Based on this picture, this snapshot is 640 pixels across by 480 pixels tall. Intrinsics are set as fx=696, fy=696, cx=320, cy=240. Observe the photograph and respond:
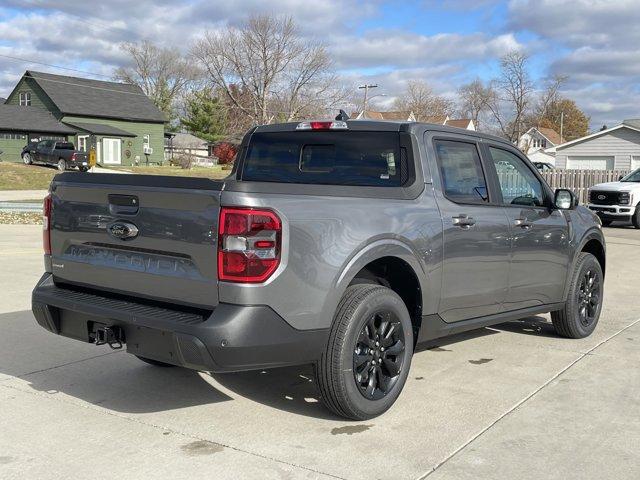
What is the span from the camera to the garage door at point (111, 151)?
51.6 metres

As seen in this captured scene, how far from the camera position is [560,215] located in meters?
6.07

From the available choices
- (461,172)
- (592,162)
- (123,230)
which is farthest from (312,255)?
(592,162)

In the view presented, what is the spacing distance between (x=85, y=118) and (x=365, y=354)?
171ft

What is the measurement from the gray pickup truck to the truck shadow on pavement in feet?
1.35

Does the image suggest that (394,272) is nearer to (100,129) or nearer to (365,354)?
(365,354)

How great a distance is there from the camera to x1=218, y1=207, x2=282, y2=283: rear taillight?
11.7 feet

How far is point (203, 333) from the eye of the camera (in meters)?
3.58

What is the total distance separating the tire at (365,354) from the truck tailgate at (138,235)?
803 millimetres

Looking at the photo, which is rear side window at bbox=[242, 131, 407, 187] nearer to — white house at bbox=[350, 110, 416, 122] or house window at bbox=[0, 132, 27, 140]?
house window at bbox=[0, 132, 27, 140]

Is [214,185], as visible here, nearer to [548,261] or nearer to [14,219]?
[548,261]

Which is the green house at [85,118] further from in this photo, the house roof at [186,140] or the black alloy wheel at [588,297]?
the black alloy wheel at [588,297]

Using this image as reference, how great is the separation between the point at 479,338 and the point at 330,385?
2.87 metres

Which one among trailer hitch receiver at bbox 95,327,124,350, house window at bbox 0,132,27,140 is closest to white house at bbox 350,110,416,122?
house window at bbox 0,132,27,140

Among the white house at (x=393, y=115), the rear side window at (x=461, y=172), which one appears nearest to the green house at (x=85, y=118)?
the white house at (x=393, y=115)
